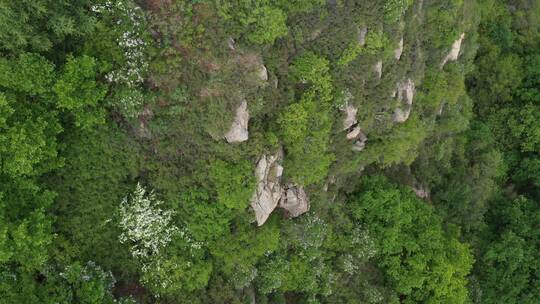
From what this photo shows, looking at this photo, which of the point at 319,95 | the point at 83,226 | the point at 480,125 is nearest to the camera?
the point at 83,226

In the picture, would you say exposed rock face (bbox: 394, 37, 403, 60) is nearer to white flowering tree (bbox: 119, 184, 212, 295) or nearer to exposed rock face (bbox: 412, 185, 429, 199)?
exposed rock face (bbox: 412, 185, 429, 199)

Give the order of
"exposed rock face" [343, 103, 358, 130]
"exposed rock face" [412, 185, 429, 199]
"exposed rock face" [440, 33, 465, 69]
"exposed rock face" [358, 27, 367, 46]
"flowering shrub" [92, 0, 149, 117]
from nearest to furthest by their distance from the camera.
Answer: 1. "flowering shrub" [92, 0, 149, 117]
2. "exposed rock face" [358, 27, 367, 46]
3. "exposed rock face" [343, 103, 358, 130]
4. "exposed rock face" [440, 33, 465, 69]
5. "exposed rock face" [412, 185, 429, 199]

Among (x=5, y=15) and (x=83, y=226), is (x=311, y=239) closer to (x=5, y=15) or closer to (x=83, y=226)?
(x=83, y=226)

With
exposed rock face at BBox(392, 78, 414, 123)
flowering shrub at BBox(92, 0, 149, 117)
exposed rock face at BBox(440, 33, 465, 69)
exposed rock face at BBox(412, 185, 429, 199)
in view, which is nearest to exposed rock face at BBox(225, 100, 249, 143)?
flowering shrub at BBox(92, 0, 149, 117)

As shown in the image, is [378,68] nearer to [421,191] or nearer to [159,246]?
[421,191]

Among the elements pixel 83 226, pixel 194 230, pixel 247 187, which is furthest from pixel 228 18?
pixel 83 226

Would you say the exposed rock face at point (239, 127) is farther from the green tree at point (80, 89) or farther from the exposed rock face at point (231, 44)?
the green tree at point (80, 89)

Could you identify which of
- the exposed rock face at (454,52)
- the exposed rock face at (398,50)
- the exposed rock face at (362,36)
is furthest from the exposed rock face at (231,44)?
the exposed rock face at (454,52)
